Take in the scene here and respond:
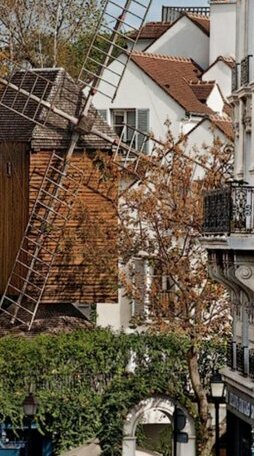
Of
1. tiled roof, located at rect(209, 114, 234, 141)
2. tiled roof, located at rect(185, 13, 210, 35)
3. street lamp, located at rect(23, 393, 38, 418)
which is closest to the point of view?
street lamp, located at rect(23, 393, 38, 418)

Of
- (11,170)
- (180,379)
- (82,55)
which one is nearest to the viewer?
(180,379)

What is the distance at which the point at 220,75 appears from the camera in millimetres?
54281

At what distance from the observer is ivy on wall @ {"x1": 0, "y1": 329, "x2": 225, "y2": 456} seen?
1420 inches

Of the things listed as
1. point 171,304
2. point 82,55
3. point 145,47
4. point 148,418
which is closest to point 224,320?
point 171,304

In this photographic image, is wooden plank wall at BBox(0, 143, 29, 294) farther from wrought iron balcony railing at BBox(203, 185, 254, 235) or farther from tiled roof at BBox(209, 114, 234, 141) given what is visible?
wrought iron balcony railing at BBox(203, 185, 254, 235)

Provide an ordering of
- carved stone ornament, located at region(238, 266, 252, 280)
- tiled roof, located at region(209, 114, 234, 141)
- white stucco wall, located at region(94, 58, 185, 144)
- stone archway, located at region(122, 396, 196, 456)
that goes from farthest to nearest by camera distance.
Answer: white stucco wall, located at region(94, 58, 185, 144)
tiled roof, located at region(209, 114, 234, 141)
stone archway, located at region(122, 396, 196, 456)
carved stone ornament, located at region(238, 266, 252, 280)

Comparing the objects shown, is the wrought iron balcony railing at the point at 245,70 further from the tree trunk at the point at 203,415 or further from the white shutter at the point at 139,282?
the white shutter at the point at 139,282

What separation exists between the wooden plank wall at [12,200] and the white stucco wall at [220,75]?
13.9 m

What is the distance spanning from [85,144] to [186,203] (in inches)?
161

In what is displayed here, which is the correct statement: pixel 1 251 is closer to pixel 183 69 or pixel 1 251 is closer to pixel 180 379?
pixel 180 379

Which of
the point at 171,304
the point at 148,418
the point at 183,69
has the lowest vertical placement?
the point at 148,418

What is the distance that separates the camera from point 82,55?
227 ft

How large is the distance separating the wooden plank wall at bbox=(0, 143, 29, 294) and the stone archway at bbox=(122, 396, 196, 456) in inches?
272

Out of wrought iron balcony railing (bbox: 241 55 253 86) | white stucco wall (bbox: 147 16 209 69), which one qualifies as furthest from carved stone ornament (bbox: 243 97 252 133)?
white stucco wall (bbox: 147 16 209 69)
